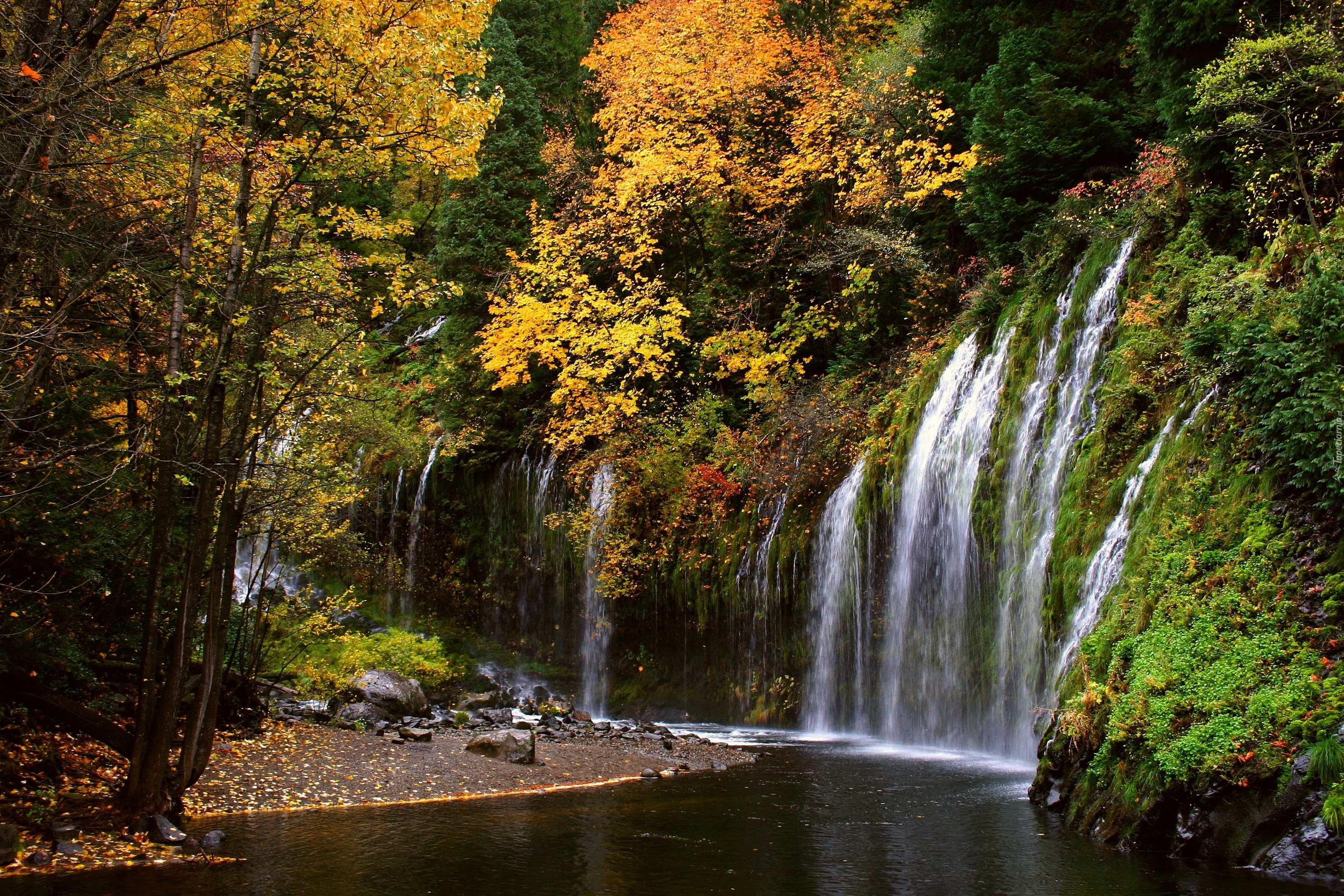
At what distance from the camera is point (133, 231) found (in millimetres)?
6809

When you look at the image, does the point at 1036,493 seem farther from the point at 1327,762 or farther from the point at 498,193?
the point at 498,193

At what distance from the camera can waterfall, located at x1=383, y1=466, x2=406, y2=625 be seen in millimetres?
21125

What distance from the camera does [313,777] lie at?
8.28 meters

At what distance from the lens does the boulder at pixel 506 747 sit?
32.5 ft

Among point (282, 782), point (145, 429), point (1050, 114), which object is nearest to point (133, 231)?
point (145, 429)

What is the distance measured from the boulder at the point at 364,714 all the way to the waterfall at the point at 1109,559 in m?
8.19

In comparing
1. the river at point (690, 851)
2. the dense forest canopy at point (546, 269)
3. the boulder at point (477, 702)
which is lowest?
the boulder at point (477, 702)

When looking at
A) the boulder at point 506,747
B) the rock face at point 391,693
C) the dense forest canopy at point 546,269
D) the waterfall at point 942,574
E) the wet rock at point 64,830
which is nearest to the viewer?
the wet rock at point 64,830

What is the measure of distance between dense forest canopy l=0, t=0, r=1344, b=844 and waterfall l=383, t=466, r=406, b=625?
85 mm

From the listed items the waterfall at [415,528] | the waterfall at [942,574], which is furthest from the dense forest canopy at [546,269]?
the waterfall at [942,574]

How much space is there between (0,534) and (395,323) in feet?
75.2

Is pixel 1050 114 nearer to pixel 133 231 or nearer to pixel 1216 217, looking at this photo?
pixel 1216 217

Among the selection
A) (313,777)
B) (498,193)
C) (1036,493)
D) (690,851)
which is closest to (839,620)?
(1036,493)

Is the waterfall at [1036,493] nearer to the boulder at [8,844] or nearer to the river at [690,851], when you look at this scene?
the river at [690,851]
